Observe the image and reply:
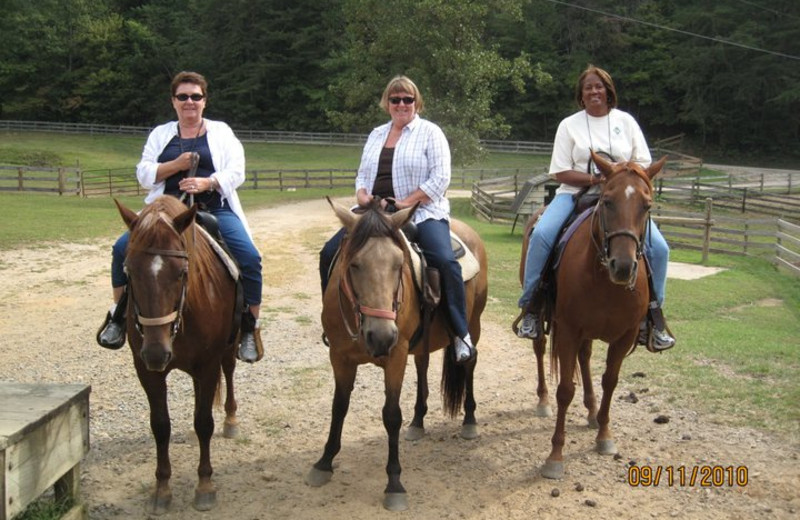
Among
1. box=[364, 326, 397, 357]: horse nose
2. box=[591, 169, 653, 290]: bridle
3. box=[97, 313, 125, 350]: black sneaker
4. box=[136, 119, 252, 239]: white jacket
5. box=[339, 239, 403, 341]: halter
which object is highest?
box=[136, 119, 252, 239]: white jacket

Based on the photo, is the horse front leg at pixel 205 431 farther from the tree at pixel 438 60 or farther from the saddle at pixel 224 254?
the tree at pixel 438 60

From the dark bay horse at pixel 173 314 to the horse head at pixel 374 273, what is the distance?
38.3 inches

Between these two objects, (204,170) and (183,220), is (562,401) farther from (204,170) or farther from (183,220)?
(204,170)

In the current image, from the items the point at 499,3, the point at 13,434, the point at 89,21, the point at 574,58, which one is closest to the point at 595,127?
the point at 13,434

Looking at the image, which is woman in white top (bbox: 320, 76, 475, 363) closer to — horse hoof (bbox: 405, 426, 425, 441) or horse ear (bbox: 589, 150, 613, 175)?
horse hoof (bbox: 405, 426, 425, 441)

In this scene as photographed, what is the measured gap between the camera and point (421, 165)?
17.8ft

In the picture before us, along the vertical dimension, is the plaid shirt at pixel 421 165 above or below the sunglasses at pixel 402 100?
below

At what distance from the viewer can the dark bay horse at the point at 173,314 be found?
4.08 metres

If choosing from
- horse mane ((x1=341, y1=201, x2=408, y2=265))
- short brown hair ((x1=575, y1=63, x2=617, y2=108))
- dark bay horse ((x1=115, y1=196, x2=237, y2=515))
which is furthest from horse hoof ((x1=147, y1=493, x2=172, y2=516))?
short brown hair ((x1=575, y1=63, x2=617, y2=108))

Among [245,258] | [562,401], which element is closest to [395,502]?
[562,401]

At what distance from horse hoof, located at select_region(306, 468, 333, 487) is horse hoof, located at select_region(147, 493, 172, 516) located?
99cm

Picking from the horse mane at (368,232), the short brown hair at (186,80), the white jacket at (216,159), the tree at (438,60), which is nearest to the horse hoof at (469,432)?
the horse mane at (368,232)

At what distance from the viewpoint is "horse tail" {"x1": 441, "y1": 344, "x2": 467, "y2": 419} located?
19.9 feet

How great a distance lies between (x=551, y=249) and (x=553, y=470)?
1.77 metres
